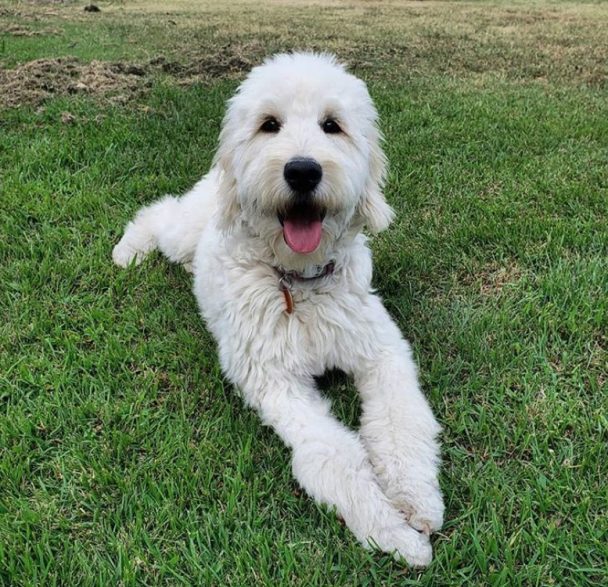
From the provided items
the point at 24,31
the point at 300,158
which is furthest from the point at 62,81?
the point at 300,158

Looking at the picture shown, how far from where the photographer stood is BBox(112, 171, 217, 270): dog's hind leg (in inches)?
162

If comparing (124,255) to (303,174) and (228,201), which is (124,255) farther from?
(303,174)

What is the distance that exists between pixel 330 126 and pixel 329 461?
5.03 ft

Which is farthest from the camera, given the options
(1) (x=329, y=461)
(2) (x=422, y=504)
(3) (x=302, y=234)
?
(3) (x=302, y=234)

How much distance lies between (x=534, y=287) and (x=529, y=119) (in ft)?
11.6

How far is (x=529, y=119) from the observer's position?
21.5 feet

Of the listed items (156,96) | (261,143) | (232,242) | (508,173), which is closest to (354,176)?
(261,143)

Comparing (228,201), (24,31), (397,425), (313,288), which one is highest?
(228,201)

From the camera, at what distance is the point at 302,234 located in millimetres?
2783

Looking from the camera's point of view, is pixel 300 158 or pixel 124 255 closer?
pixel 300 158

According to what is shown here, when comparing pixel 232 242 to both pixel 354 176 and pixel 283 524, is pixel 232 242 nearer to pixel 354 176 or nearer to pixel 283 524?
pixel 354 176

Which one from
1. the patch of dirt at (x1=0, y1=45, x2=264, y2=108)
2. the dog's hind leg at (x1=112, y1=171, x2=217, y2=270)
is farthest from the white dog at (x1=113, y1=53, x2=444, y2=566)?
the patch of dirt at (x1=0, y1=45, x2=264, y2=108)

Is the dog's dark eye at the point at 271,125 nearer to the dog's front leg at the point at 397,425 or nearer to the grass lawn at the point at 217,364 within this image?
the dog's front leg at the point at 397,425

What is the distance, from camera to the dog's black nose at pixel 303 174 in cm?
259
